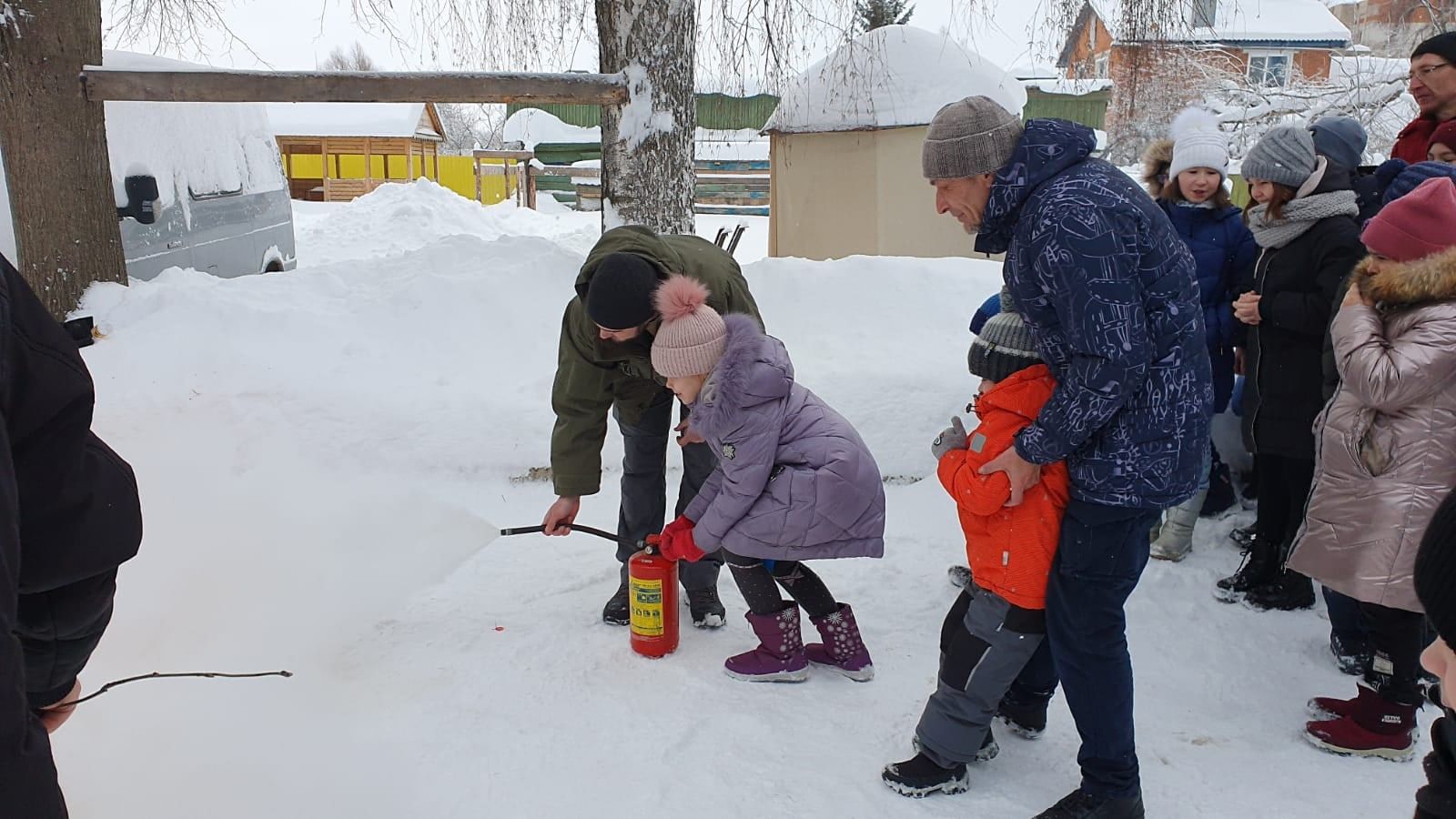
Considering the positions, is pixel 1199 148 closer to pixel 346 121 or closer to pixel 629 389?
pixel 629 389

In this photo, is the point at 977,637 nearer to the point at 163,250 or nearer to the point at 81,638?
the point at 81,638

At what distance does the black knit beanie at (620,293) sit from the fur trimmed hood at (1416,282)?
2.03 metres

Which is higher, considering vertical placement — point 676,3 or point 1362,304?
point 676,3

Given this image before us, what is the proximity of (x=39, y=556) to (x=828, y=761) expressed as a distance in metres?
2.07

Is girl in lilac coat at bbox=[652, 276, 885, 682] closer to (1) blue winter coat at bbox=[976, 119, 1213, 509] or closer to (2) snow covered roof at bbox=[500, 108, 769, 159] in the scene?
(1) blue winter coat at bbox=[976, 119, 1213, 509]

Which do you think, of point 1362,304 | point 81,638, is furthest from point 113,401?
point 1362,304

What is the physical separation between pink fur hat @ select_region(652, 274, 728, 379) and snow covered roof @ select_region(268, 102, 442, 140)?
26.2 metres

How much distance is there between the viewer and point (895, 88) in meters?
9.15

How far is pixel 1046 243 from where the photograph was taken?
2.17 metres

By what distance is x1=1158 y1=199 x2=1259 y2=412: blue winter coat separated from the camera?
4109mm

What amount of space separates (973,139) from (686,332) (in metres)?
1.03


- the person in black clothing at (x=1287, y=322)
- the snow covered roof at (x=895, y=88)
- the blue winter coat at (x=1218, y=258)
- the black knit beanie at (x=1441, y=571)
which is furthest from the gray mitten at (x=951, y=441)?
the snow covered roof at (x=895, y=88)

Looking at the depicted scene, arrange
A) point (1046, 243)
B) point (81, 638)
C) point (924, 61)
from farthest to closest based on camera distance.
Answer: point (924, 61), point (1046, 243), point (81, 638)

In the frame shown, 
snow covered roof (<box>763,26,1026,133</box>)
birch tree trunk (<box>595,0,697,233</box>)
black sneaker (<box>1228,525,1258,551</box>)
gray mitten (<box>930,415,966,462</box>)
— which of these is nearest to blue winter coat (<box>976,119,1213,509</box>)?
gray mitten (<box>930,415,966,462</box>)
